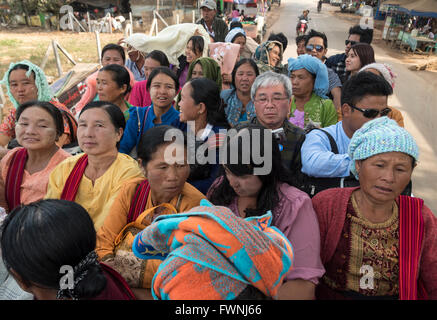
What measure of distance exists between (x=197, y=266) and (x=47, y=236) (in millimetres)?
551

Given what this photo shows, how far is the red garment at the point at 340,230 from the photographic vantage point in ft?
4.98


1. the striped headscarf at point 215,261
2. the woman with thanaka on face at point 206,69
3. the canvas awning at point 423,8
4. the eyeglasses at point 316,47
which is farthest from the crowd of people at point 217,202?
the canvas awning at point 423,8

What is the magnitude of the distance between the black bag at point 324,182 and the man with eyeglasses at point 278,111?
189 millimetres

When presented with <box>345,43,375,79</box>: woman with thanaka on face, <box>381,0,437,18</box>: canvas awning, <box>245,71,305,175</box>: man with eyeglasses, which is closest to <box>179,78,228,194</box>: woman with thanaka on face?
<box>245,71,305,175</box>: man with eyeglasses

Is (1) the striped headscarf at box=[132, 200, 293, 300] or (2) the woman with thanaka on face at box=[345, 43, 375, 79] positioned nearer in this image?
(1) the striped headscarf at box=[132, 200, 293, 300]

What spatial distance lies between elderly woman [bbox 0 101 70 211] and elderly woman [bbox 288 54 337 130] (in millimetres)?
2313

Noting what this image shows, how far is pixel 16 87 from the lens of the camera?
10.5ft

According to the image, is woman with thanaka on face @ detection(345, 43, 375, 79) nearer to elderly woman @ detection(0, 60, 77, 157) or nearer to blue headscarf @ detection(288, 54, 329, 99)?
blue headscarf @ detection(288, 54, 329, 99)

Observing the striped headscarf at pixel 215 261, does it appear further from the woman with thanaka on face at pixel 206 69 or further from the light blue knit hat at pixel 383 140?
the woman with thanaka on face at pixel 206 69

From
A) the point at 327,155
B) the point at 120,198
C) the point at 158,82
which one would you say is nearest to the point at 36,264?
the point at 120,198

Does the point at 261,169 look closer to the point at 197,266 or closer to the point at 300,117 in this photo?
the point at 197,266

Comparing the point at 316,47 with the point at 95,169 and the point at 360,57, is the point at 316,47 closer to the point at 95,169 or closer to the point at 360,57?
the point at 360,57

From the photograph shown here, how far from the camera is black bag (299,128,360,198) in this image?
1960mm

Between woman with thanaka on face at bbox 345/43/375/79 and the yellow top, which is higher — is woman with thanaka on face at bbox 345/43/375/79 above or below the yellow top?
above
